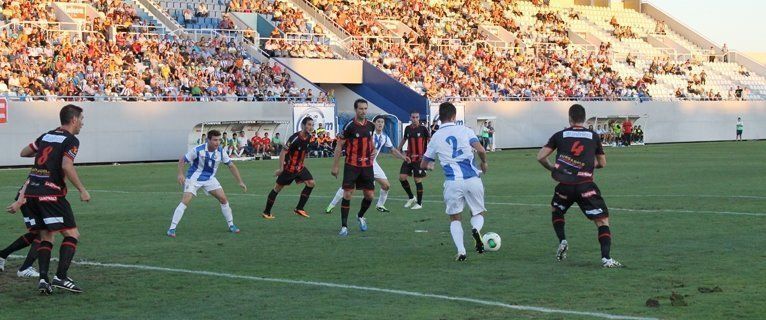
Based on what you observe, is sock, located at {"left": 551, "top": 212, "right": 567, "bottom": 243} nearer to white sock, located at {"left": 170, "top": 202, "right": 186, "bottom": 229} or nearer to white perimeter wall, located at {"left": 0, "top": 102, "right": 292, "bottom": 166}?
white sock, located at {"left": 170, "top": 202, "right": 186, "bottom": 229}

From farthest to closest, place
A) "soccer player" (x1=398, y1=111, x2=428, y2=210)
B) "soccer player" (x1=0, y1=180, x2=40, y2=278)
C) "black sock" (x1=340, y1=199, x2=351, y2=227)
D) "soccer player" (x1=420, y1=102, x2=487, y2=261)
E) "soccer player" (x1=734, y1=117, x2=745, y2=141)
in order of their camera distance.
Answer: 1. "soccer player" (x1=734, y1=117, x2=745, y2=141)
2. "soccer player" (x1=398, y1=111, x2=428, y2=210)
3. "black sock" (x1=340, y1=199, x2=351, y2=227)
4. "soccer player" (x1=420, y1=102, x2=487, y2=261)
5. "soccer player" (x1=0, y1=180, x2=40, y2=278)

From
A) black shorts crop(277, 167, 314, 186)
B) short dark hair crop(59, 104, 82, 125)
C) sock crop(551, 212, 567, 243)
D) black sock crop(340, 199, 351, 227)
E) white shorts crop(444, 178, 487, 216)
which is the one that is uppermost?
short dark hair crop(59, 104, 82, 125)

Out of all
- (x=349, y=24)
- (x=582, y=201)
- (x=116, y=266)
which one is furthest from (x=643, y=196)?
(x=349, y=24)

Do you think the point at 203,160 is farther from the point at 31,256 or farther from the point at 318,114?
the point at 318,114

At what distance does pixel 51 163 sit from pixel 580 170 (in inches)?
233

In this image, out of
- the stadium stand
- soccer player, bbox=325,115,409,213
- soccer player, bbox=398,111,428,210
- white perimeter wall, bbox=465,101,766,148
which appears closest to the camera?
soccer player, bbox=325,115,409,213

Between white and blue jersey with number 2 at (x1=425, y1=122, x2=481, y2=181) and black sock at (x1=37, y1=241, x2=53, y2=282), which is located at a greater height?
white and blue jersey with number 2 at (x1=425, y1=122, x2=481, y2=181)

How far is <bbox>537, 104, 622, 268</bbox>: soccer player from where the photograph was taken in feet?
44.0

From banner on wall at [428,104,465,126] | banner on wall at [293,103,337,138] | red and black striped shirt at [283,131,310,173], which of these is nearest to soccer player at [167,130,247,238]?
red and black striped shirt at [283,131,310,173]

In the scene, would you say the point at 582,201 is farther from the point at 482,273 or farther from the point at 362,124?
the point at 362,124

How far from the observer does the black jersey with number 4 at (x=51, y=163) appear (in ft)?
38.3

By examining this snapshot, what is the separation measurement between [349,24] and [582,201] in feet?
160

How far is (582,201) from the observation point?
13.5m

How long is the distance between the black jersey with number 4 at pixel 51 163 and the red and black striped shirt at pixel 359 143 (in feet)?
23.1
